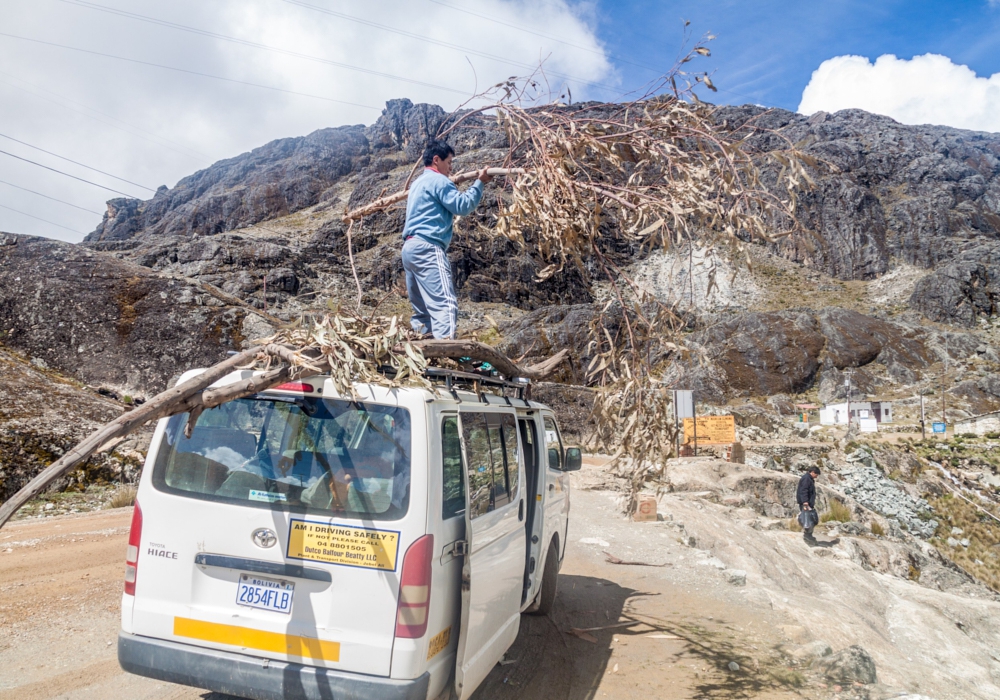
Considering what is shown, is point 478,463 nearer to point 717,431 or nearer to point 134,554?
point 134,554

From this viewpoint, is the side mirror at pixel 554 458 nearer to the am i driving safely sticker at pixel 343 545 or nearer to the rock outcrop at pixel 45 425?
the am i driving safely sticker at pixel 343 545

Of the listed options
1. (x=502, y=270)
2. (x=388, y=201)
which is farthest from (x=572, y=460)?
(x=502, y=270)

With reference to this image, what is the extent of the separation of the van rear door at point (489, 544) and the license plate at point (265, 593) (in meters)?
0.84

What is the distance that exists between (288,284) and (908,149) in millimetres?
120859

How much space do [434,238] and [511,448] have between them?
1.71m

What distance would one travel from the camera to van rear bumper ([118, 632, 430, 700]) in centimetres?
306

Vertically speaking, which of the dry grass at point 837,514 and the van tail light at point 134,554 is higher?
→ the van tail light at point 134,554

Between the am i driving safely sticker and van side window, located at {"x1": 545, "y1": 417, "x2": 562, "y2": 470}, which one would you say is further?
van side window, located at {"x1": 545, "y1": 417, "x2": 562, "y2": 470}

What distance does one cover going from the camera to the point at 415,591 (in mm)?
3135

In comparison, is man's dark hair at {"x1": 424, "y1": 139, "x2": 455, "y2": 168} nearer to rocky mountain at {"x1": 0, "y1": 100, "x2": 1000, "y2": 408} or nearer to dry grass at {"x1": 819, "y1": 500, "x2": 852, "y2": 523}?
rocky mountain at {"x1": 0, "y1": 100, "x2": 1000, "y2": 408}

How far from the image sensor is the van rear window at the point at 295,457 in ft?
10.7

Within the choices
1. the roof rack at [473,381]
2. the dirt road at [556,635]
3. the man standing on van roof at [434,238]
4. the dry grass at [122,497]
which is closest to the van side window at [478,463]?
the roof rack at [473,381]

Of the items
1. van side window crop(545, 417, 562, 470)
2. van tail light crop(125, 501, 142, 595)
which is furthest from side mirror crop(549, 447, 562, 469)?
van tail light crop(125, 501, 142, 595)

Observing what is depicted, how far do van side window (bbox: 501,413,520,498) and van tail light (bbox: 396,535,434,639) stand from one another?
1454 millimetres
